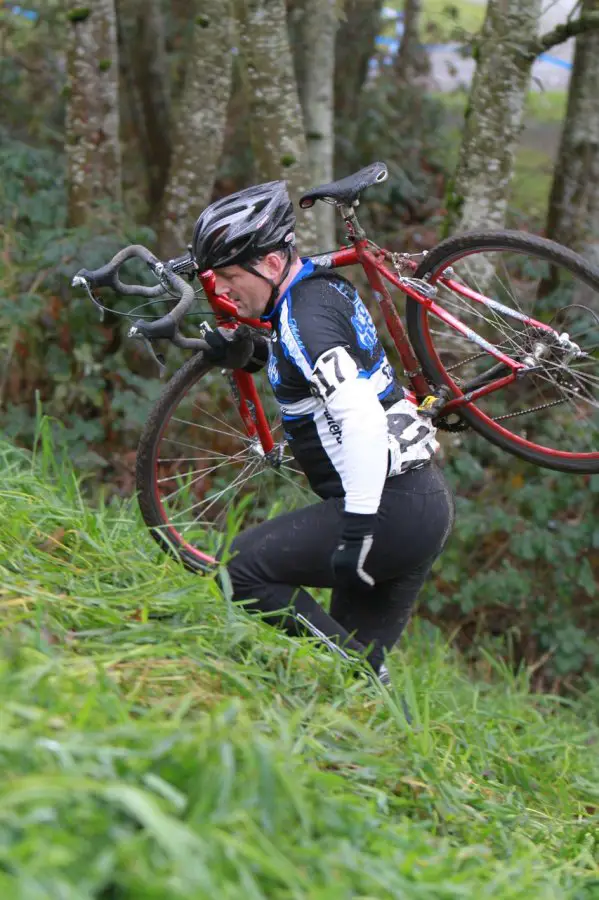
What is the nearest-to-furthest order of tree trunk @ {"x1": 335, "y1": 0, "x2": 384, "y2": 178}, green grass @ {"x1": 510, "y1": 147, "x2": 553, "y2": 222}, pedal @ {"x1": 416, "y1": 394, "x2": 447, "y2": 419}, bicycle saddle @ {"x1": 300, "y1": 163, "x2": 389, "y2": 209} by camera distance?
bicycle saddle @ {"x1": 300, "y1": 163, "x2": 389, "y2": 209}
pedal @ {"x1": 416, "y1": 394, "x2": 447, "y2": 419}
tree trunk @ {"x1": 335, "y1": 0, "x2": 384, "y2": 178}
green grass @ {"x1": 510, "y1": 147, "x2": 553, "y2": 222}

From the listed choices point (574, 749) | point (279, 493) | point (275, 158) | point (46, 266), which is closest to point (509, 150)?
point (275, 158)

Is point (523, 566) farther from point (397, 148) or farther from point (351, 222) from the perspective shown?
point (397, 148)

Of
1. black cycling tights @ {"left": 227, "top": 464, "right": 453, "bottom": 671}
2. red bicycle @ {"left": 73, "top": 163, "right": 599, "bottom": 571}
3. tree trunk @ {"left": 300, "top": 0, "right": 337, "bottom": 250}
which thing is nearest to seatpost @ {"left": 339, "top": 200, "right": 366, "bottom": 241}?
red bicycle @ {"left": 73, "top": 163, "right": 599, "bottom": 571}

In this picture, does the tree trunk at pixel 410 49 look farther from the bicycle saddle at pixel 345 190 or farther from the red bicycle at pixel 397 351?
the bicycle saddle at pixel 345 190

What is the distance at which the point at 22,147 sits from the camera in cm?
752

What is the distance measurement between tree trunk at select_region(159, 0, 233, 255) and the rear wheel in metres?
1.56

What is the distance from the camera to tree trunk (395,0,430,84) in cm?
1098

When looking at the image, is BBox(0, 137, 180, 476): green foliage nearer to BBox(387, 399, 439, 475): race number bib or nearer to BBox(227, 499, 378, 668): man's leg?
BBox(227, 499, 378, 668): man's leg

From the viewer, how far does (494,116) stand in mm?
5777

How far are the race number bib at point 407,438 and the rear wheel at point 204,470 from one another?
2.34ft

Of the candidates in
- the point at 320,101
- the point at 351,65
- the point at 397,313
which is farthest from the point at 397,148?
the point at 397,313

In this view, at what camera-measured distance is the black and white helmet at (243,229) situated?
3.31 meters

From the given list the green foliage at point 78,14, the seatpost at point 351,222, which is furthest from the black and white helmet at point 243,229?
the green foliage at point 78,14

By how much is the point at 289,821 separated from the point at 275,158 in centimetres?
428
